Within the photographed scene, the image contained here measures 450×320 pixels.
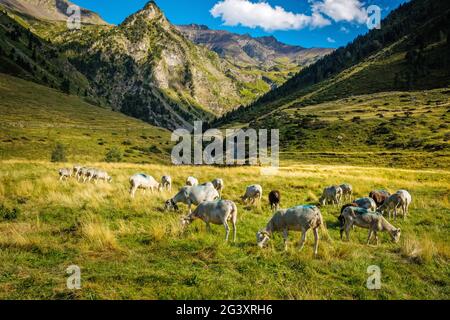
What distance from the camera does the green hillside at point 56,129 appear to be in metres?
85.5

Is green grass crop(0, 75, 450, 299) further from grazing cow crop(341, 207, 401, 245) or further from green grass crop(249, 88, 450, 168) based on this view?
green grass crop(249, 88, 450, 168)

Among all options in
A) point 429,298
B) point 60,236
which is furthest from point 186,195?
point 429,298

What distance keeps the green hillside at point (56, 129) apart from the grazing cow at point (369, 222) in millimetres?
75470

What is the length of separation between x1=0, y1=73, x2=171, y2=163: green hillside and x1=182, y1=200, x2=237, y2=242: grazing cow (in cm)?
7204

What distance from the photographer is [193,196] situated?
18.7 metres

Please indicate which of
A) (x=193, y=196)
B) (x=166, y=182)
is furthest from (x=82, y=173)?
(x=193, y=196)

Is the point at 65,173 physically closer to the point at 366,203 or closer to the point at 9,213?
the point at 9,213

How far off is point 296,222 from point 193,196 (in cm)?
742

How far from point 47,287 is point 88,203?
10.3m

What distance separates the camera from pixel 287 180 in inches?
1374

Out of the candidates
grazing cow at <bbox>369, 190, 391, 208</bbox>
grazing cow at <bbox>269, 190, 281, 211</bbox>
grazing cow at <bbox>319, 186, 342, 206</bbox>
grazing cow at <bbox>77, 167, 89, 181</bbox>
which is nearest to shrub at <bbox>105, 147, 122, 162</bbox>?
grazing cow at <bbox>77, 167, 89, 181</bbox>

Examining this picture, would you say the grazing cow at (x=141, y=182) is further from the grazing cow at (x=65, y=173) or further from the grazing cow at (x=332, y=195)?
the grazing cow at (x=332, y=195)

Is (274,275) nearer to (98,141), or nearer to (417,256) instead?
(417,256)

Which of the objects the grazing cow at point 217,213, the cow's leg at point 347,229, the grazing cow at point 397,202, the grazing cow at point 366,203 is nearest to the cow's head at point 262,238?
the grazing cow at point 217,213
